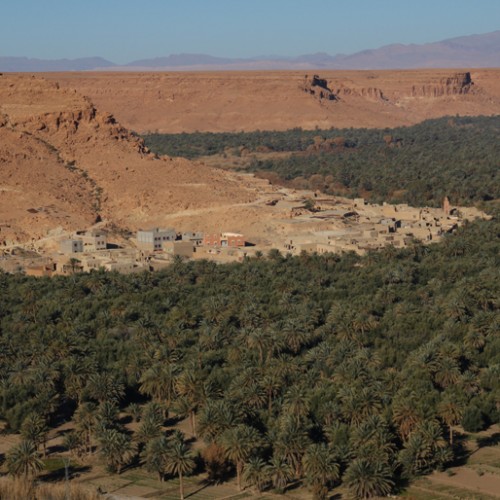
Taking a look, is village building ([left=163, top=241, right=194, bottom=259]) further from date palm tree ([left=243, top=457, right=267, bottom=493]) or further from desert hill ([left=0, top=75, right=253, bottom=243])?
date palm tree ([left=243, top=457, right=267, bottom=493])

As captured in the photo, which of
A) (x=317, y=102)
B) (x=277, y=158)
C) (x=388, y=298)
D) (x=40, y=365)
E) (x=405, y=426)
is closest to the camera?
(x=405, y=426)

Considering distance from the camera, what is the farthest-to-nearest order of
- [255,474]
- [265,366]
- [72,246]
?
[72,246], [265,366], [255,474]

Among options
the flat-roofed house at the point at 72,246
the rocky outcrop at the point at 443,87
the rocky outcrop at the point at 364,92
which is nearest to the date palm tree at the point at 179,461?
the flat-roofed house at the point at 72,246

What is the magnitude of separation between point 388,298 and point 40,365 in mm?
15397

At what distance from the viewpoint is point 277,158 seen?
110 m

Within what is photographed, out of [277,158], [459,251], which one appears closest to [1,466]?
[459,251]

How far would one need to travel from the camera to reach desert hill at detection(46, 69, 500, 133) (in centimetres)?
14212

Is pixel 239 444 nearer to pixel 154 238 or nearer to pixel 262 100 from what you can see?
pixel 154 238

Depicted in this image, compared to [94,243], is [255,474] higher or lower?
lower

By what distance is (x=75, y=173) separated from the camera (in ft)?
230

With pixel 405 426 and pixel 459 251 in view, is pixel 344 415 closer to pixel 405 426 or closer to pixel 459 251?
pixel 405 426

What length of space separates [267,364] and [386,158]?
7230 cm

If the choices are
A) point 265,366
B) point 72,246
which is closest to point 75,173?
point 72,246

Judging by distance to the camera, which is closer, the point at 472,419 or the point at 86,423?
the point at 86,423
